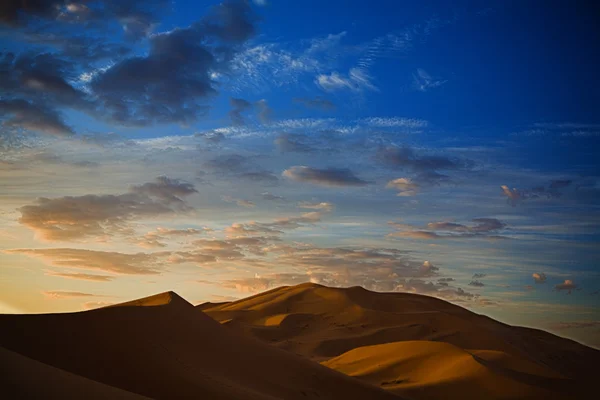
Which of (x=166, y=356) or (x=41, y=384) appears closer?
(x=41, y=384)

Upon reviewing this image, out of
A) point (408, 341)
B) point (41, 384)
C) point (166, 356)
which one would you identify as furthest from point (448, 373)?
point (41, 384)

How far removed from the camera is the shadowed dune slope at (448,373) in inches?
1265

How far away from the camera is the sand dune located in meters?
33.9

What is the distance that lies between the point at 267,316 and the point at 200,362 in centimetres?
4783

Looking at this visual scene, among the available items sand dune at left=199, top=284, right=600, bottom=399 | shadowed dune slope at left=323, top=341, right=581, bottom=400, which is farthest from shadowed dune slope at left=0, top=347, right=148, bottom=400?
sand dune at left=199, top=284, right=600, bottom=399

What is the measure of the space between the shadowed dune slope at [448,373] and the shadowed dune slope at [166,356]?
6759mm

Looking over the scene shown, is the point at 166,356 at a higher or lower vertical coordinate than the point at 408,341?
lower

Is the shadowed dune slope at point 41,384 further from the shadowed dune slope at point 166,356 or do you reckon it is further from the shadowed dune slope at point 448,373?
the shadowed dune slope at point 448,373

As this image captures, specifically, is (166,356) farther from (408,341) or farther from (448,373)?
(408,341)

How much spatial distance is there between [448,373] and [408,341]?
770 cm

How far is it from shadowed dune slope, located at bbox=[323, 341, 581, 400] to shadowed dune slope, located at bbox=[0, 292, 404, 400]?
266 inches

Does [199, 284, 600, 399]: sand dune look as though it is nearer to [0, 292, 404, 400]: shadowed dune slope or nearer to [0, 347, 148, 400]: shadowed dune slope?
[0, 292, 404, 400]: shadowed dune slope

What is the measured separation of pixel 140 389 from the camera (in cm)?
1830

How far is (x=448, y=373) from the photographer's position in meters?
35.2
